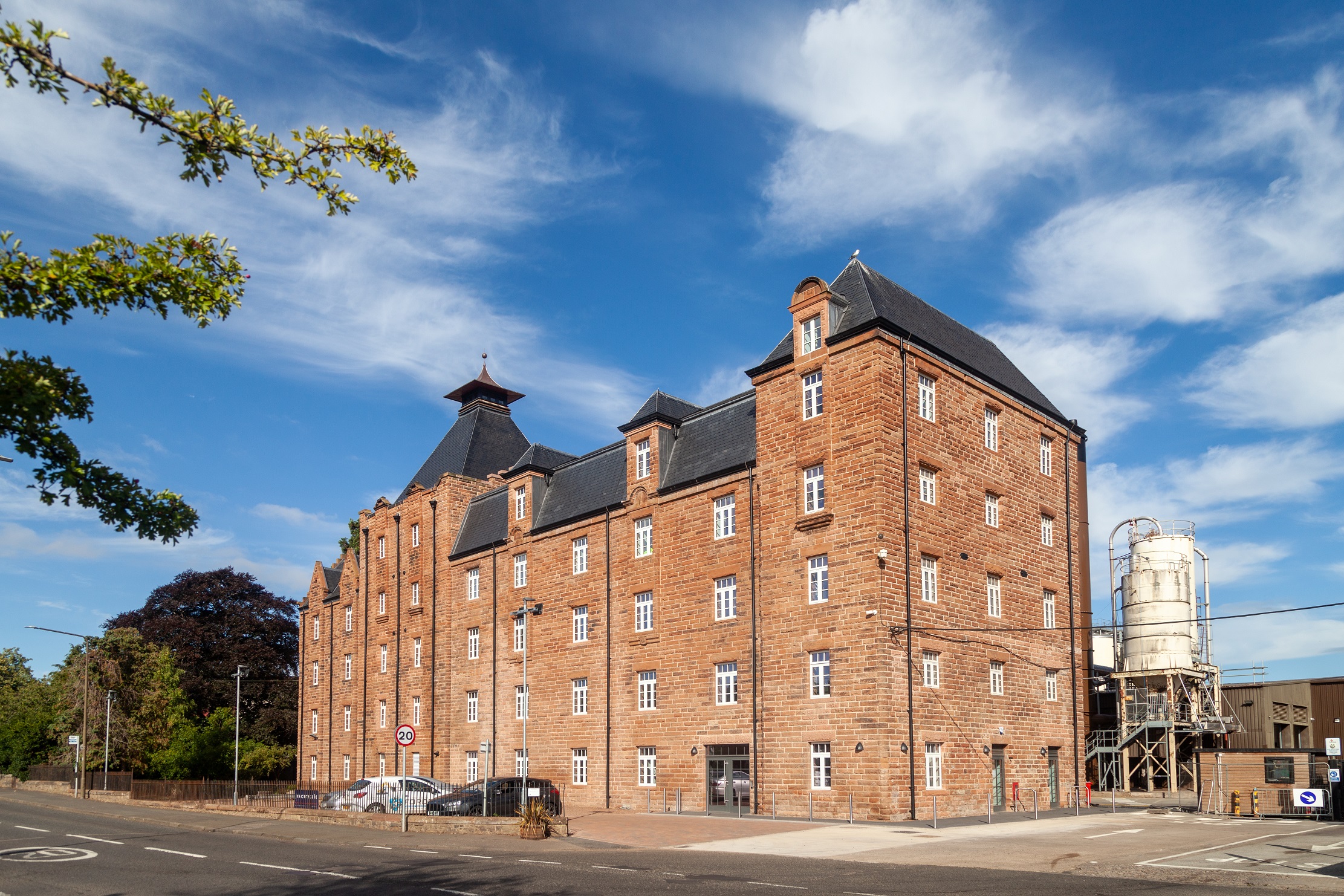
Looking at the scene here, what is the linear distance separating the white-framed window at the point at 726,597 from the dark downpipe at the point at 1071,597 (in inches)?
496

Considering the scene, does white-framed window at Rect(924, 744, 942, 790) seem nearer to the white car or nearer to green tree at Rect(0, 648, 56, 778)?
the white car

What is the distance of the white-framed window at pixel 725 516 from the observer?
35.4 m

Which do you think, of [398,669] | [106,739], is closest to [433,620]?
[398,669]

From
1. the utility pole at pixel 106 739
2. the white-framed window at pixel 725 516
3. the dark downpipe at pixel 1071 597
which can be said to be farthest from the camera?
the utility pole at pixel 106 739

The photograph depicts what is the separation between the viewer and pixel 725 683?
1362 inches

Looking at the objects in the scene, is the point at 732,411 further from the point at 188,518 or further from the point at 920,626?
the point at 188,518

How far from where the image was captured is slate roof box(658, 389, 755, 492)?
1420 inches

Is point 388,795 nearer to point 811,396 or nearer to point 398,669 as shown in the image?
point 398,669

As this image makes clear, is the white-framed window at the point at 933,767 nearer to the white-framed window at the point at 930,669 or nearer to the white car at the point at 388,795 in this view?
the white-framed window at the point at 930,669

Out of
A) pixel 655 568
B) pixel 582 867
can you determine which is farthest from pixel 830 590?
pixel 582 867

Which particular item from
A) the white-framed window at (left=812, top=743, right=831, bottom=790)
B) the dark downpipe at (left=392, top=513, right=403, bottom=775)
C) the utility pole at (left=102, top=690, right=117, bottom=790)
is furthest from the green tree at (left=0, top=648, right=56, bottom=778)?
the white-framed window at (left=812, top=743, right=831, bottom=790)

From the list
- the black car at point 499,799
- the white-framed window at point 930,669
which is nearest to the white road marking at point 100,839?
the black car at point 499,799

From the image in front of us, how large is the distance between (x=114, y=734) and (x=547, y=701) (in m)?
31.6

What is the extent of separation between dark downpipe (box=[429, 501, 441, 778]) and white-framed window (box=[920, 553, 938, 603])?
82.5 feet
